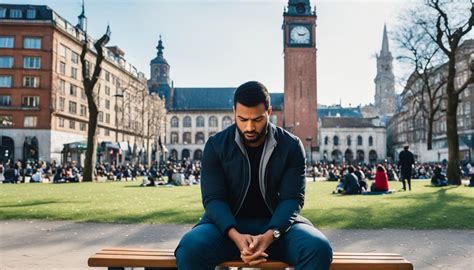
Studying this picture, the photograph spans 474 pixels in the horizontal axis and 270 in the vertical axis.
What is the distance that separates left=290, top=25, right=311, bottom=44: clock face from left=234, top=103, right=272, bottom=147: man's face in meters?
76.0

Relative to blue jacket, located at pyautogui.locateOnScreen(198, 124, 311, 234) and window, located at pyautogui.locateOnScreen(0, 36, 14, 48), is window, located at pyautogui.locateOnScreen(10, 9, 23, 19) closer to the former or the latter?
window, located at pyautogui.locateOnScreen(0, 36, 14, 48)

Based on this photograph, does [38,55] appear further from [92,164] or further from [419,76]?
[419,76]

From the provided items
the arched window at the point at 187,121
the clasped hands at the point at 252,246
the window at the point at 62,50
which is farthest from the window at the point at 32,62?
the arched window at the point at 187,121

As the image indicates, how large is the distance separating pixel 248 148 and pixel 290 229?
0.73 meters

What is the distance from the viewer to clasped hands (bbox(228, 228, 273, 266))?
116 inches

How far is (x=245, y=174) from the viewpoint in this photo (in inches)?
132

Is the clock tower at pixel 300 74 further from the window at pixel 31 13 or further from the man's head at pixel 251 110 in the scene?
the man's head at pixel 251 110

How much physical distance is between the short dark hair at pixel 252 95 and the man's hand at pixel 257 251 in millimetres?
1004

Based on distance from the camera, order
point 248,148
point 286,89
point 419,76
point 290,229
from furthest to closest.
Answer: point 286,89, point 419,76, point 248,148, point 290,229

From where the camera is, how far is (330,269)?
3061 millimetres

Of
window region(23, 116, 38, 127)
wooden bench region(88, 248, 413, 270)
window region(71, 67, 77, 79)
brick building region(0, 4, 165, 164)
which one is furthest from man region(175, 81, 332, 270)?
window region(71, 67, 77, 79)

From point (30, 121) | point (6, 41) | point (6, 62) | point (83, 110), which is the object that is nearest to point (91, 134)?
point (30, 121)

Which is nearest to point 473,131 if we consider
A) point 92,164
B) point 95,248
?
point 92,164

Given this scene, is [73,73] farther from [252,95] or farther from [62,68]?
[252,95]
